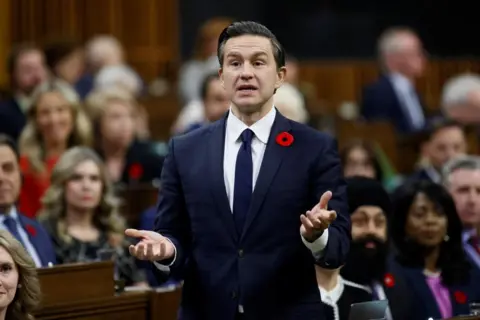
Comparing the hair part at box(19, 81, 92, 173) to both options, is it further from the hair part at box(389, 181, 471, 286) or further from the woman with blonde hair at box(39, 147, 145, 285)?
the hair part at box(389, 181, 471, 286)

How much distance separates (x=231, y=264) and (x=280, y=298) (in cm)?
16

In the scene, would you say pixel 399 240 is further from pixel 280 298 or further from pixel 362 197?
pixel 280 298

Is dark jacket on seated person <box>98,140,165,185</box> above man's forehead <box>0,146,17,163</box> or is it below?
below

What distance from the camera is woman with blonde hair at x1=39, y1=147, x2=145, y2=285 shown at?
5168mm

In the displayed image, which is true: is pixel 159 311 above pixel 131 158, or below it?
below

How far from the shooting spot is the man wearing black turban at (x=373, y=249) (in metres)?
4.54

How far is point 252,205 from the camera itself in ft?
10.8

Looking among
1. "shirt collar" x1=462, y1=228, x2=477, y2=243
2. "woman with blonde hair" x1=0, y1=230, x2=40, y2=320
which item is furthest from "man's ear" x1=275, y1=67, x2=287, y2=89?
"shirt collar" x1=462, y1=228, x2=477, y2=243

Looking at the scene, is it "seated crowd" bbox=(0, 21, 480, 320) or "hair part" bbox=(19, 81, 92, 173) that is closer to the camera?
"seated crowd" bbox=(0, 21, 480, 320)

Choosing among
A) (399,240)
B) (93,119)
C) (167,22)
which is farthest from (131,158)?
(167,22)

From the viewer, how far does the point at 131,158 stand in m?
6.67

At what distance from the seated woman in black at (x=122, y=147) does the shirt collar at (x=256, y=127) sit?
128 inches

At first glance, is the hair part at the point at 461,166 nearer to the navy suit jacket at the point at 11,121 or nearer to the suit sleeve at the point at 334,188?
the suit sleeve at the point at 334,188

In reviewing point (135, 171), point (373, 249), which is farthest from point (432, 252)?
point (135, 171)
